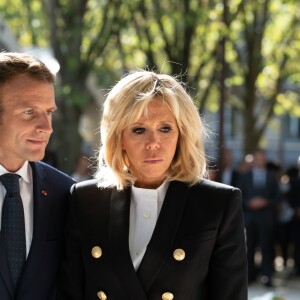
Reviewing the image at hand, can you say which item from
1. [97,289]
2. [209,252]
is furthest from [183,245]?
[97,289]

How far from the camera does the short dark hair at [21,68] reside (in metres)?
3.61

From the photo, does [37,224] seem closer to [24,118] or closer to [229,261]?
[24,118]

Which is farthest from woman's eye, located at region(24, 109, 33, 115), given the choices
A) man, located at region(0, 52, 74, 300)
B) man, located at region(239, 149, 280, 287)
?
man, located at region(239, 149, 280, 287)

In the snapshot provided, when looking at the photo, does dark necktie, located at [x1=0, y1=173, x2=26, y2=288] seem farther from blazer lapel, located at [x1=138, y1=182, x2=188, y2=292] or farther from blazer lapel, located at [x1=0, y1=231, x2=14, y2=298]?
blazer lapel, located at [x1=138, y1=182, x2=188, y2=292]

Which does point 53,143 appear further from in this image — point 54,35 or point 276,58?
point 276,58

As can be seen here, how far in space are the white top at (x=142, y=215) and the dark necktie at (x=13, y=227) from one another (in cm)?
51

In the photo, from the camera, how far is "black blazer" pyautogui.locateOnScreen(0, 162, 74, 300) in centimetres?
353

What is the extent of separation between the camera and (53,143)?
16469 mm

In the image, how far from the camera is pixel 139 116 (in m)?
3.44

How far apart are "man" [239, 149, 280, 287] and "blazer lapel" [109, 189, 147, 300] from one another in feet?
27.5

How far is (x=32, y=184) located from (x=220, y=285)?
1.02 metres

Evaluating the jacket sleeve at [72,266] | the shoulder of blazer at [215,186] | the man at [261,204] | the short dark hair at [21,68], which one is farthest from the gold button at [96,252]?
the man at [261,204]

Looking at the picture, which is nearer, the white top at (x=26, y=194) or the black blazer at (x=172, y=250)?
the black blazer at (x=172, y=250)

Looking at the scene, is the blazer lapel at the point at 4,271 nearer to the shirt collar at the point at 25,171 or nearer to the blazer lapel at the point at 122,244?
the shirt collar at the point at 25,171
